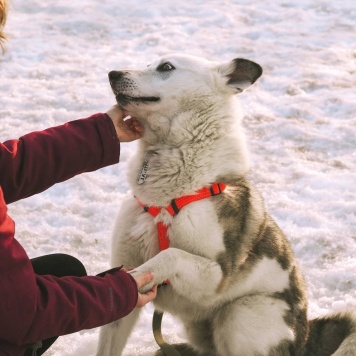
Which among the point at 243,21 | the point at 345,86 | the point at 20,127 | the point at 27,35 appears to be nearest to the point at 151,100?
the point at 20,127

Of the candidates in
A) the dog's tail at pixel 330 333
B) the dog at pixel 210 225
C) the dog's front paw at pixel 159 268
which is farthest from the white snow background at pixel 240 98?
the dog's front paw at pixel 159 268

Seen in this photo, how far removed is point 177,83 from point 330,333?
4.95 feet

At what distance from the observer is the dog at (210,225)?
3047mm

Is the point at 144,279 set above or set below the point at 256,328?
above

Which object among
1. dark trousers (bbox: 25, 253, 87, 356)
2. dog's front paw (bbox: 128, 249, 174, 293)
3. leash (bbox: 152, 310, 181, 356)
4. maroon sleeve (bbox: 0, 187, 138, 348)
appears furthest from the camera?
leash (bbox: 152, 310, 181, 356)

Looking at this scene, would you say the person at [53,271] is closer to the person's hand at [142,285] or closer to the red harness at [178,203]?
the person's hand at [142,285]

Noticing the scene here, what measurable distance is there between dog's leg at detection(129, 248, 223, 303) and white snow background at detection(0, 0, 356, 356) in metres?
0.77

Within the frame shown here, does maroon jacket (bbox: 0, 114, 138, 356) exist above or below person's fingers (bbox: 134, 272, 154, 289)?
above

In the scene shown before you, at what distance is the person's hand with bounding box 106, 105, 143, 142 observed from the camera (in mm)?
3213

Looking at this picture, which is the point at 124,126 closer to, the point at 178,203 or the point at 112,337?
the point at 178,203

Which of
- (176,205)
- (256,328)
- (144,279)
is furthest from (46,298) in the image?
(256,328)

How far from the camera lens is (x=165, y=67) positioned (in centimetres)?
340

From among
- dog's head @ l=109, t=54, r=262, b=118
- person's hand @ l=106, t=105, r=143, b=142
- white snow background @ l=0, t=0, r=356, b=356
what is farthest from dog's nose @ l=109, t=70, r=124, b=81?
white snow background @ l=0, t=0, r=356, b=356

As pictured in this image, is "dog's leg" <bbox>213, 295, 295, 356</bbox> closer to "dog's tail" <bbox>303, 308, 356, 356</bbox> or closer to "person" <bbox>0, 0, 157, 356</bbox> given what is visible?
"dog's tail" <bbox>303, 308, 356, 356</bbox>
